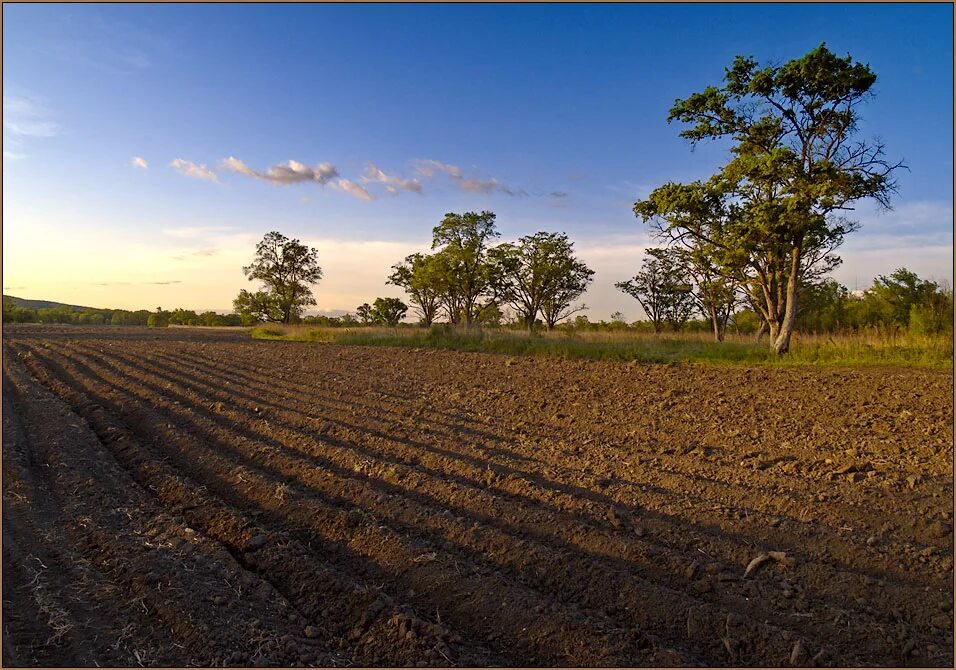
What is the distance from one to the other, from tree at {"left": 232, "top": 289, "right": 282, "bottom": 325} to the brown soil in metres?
41.8

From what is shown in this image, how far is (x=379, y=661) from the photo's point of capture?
9.20 feet

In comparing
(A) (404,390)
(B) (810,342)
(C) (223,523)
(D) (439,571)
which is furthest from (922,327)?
(C) (223,523)

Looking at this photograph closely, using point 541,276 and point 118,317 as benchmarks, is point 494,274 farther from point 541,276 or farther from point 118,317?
point 118,317

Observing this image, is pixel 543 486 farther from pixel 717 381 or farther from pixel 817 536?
pixel 717 381

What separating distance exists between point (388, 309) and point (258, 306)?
1133cm

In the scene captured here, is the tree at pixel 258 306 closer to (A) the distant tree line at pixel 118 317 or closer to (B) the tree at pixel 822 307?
(A) the distant tree line at pixel 118 317

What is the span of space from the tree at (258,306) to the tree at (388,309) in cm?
855

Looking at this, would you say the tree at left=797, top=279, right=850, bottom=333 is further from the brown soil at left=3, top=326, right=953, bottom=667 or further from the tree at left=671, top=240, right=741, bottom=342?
the brown soil at left=3, top=326, right=953, bottom=667

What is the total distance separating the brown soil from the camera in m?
2.92

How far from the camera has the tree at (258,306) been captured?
48469mm

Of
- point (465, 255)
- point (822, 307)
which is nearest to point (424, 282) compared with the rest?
point (465, 255)

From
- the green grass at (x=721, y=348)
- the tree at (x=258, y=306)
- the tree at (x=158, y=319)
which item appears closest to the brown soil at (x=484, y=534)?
the green grass at (x=721, y=348)

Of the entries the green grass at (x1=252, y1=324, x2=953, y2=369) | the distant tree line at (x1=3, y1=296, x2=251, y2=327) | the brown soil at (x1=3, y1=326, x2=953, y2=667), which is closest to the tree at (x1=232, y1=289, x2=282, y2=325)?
the distant tree line at (x1=3, y1=296, x2=251, y2=327)

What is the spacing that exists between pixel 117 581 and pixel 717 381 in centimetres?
945
